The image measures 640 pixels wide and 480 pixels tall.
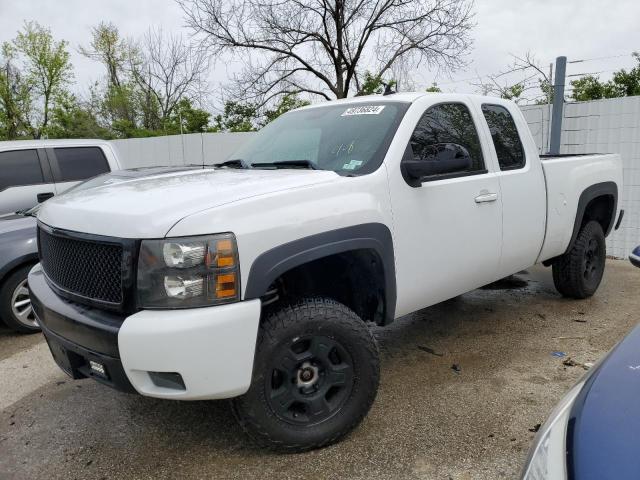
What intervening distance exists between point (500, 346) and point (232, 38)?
44.6 ft

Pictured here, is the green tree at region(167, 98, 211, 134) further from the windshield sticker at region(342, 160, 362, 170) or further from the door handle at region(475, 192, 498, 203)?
the windshield sticker at region(342, 160, 362, 170)

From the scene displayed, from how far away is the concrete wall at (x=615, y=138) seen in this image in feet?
23.8

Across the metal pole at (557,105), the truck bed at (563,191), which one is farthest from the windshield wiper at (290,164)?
the metal pole at (557,105)

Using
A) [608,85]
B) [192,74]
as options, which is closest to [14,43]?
[192,74]

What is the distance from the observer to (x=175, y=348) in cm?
222

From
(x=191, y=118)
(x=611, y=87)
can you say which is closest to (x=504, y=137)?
(x=611, y=87)

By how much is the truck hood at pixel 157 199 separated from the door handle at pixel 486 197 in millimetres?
1180

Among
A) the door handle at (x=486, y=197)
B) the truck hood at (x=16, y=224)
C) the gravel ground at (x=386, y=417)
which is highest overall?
the door handle at (x=486, y=197)

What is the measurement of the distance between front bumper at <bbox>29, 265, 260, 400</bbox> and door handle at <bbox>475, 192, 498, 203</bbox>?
188cm

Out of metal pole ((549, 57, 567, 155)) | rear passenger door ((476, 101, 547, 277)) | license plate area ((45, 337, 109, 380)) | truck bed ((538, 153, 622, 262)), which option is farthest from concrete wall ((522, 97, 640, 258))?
license plate area ((45, 337, 109, 380))

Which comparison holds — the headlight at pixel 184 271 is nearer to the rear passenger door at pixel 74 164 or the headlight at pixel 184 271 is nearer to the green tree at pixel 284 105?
the rear passenger door at pixel 74 164

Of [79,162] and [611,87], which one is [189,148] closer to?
[79,162]

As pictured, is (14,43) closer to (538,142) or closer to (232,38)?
(232,38)

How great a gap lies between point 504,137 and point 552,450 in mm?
3039
